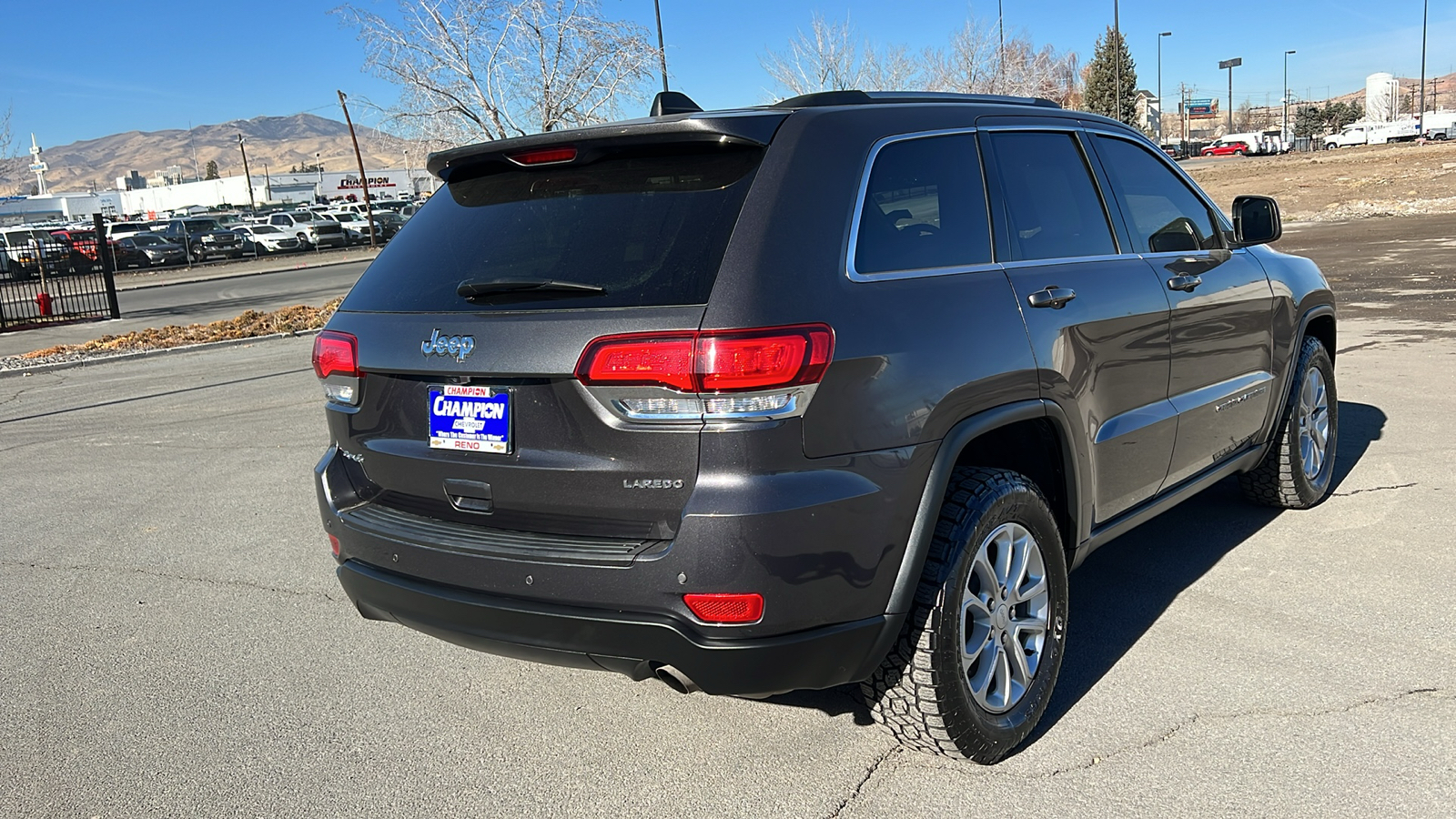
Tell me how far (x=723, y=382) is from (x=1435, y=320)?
1072cm

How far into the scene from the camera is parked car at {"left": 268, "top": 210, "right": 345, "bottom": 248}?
4559 cm

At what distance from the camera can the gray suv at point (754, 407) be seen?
262 centimetres

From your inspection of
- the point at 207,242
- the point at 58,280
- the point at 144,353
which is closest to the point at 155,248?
the point at 207,242

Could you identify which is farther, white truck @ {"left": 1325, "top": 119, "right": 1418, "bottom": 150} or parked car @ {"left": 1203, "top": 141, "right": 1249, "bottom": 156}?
white truck @ {"left": 1325, "top": 119, "right": 1418, "bottom": 150}

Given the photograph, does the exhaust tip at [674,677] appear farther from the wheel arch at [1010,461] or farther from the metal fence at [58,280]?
the metal fence at [58,280]

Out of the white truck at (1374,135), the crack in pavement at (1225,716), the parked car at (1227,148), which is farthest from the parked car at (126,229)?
the white truck at (1374,135)

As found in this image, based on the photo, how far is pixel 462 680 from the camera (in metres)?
3.82

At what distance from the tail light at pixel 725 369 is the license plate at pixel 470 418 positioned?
1.31ft

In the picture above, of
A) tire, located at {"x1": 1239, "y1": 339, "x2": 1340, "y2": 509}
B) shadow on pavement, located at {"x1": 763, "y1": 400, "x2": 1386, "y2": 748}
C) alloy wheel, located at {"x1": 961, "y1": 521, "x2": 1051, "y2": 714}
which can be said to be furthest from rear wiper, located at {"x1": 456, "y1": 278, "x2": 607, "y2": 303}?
tire, located at {"x1": 1239, "y1": 339, "x2": 1340, "y2": 509}

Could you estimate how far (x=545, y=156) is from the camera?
3.16m

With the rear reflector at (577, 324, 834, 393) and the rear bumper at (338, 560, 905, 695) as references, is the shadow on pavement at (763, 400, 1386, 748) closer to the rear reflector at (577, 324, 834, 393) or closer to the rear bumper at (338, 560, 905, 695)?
the rear bumper at (338, 560, 905, 695)

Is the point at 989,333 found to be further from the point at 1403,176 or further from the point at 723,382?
the point at 1403,176

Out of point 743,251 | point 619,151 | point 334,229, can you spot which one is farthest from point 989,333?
point 334,229

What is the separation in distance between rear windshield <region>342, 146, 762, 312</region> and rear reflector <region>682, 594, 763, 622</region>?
27.4 inches
